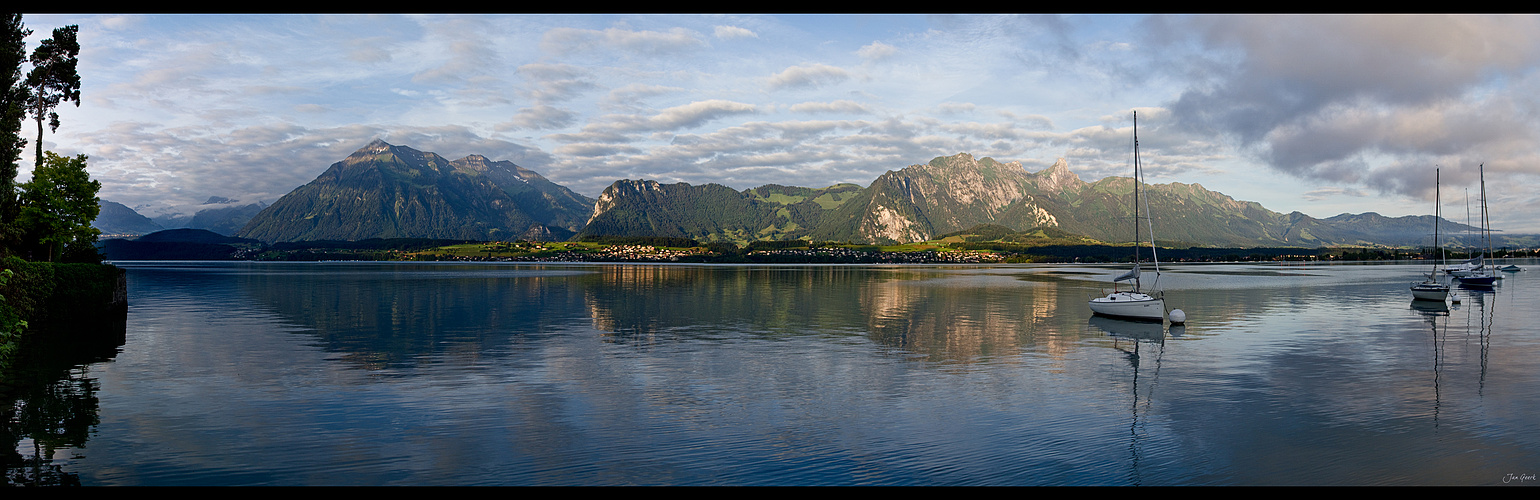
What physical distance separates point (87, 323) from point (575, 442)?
42.5 metres

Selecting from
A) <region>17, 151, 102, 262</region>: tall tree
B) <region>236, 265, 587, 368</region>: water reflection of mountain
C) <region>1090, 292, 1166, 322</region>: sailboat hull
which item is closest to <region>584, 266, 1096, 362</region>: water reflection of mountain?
<region>1090, 292, 1166, 322</region>: sailboat hull

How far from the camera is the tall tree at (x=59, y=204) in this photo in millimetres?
46188

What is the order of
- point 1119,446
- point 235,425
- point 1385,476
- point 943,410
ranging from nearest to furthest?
point 1385,476, point 1119,446, point 235,425, point 943,410

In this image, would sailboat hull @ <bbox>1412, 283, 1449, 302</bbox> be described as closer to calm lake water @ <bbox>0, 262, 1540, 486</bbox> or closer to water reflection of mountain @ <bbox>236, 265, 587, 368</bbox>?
calm lake water @ <bbox>0, 262, 1540, 486</bbox>

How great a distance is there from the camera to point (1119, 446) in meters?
17.0

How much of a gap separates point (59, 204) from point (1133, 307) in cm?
6876

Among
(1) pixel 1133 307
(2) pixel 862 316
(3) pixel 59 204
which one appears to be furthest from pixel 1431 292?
(3) pixel 59 204

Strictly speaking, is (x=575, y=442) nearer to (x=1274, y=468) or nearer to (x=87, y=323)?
(x=1274, y=468)

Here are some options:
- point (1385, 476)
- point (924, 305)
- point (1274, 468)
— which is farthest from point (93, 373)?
point (924, 305)

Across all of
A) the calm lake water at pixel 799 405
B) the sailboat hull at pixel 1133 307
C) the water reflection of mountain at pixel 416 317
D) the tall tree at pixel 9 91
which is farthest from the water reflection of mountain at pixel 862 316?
the tall tree at pixel 9 91

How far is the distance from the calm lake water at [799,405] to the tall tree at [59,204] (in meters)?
8.85

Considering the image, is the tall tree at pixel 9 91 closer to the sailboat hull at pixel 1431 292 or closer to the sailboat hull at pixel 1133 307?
the sailboat hull at pixel 1133 307

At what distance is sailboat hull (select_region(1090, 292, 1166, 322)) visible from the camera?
4738 centimetres

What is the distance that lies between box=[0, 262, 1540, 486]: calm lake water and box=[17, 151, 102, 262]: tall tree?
29.0ft
